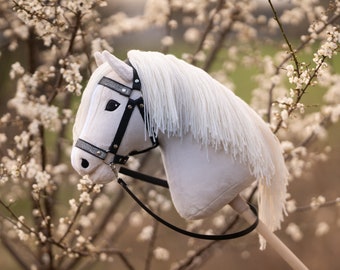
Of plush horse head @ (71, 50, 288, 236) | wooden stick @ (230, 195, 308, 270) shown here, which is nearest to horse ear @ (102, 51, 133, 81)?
plush horse head @ (71, 50, 288, 236)

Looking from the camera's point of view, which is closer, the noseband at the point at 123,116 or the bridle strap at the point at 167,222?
the noseband at the point at 123,116

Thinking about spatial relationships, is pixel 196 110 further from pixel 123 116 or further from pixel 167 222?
pixel 167 222

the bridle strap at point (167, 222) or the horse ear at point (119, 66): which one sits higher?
the horse ear at point (119, 66)

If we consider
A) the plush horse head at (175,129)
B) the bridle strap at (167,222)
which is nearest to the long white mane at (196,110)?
the plush horse head at (175,129)

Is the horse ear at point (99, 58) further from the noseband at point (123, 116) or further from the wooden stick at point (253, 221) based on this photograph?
the wooden stick at point (253, 221)

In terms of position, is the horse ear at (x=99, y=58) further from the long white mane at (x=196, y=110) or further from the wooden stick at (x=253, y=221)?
the wooden stick at (x=253, y=221)

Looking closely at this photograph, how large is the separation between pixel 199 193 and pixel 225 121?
0.49 feet

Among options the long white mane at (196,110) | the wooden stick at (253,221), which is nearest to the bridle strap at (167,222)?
the wooden stick at (253,221)

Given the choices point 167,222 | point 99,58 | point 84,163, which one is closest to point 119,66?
point 99,58

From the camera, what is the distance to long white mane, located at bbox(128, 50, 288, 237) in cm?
114

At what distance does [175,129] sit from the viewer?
1154mm

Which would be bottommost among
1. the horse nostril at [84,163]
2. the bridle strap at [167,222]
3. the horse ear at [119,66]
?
the bridle strap at [167,222]

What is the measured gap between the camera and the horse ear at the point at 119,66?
1.13 metres

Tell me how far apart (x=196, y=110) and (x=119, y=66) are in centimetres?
17
